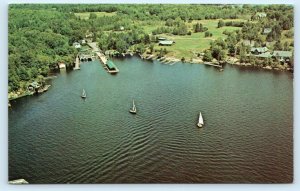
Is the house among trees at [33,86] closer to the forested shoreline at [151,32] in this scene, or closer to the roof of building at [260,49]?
the forested shoreline at [151,32]

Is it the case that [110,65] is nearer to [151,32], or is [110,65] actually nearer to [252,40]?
[151,32]

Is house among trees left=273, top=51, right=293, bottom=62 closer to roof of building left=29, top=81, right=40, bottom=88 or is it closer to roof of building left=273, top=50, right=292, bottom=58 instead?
roof of building left=273, top=50, right=292, bottom=58

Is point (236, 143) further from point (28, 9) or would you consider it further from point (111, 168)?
point (28, 9)

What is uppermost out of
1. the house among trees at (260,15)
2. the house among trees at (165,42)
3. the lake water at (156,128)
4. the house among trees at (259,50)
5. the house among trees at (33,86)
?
the house among trees at (260,15)

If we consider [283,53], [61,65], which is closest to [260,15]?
[283,53]

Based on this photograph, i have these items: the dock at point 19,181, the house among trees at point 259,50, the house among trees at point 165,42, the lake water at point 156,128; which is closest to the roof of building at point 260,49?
the house among trees at point 259,50

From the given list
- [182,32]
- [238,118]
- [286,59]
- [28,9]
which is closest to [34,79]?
Answer: [28,9]

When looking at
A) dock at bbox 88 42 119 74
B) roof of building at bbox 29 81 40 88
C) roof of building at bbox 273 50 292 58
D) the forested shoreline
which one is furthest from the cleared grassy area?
roof of building at bbox 273 50 292 58

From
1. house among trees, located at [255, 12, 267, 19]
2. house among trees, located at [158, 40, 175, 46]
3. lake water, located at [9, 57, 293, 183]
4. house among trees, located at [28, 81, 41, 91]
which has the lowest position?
lake water, located at [9, 57, 293, 183]
